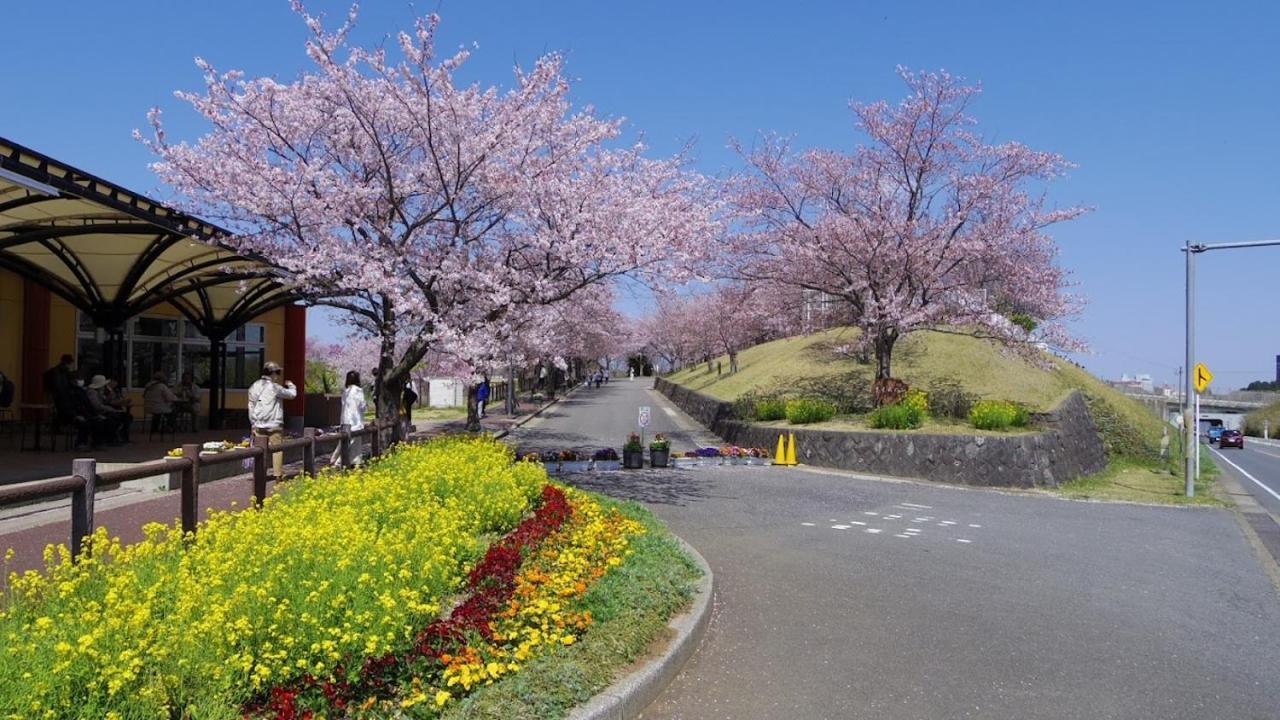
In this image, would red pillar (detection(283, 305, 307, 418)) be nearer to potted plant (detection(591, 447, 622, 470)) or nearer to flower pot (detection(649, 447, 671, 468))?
potted plant (detection(591, 447, 622, 470))

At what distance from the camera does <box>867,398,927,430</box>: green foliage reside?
65.3ft

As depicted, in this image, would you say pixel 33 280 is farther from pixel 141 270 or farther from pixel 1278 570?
pixel 1278 570

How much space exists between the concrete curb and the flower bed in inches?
39.3

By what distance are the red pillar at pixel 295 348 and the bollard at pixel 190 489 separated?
21500 mm

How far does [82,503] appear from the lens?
4945 millimetres

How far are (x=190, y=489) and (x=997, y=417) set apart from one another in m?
17.4

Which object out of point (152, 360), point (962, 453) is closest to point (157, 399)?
point (152, 360)

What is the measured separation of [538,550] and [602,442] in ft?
61.2

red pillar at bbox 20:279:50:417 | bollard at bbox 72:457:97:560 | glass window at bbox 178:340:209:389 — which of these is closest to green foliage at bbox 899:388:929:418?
bollard at bbox 72:457:97:560

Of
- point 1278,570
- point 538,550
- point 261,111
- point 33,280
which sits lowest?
point 1278,570

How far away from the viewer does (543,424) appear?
33656 mm

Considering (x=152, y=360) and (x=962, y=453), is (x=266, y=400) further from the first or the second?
(x=962, y=453)

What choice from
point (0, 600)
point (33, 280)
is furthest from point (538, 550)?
point (33, 280)

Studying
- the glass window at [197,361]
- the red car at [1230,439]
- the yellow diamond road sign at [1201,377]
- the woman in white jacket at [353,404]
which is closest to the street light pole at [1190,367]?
the yellow diamond road sign at [1201,377]
